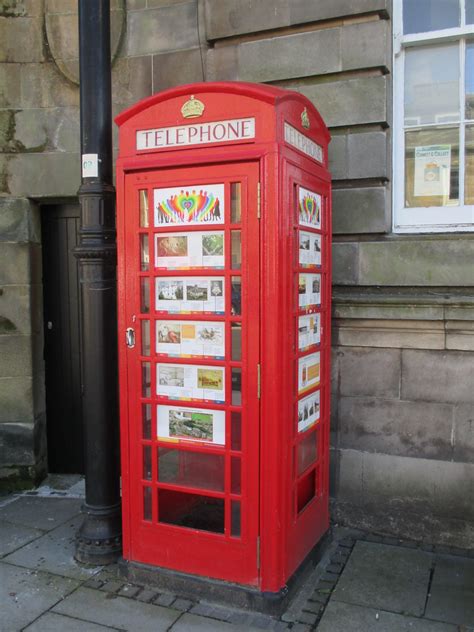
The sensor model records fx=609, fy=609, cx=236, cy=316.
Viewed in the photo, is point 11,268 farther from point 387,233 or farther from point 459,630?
point 459,630

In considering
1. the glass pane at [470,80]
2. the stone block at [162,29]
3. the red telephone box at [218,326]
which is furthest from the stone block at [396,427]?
the stone block at [162,29]

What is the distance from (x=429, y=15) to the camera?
14.9ft

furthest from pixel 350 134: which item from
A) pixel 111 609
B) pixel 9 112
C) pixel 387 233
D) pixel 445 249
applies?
pixel 111 609

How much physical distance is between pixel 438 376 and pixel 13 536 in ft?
11.1

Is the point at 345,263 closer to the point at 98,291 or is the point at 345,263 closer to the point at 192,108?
the point at 192,108

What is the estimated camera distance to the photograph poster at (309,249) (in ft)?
12.2

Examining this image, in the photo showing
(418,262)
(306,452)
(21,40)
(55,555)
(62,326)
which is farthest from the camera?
(62,326)

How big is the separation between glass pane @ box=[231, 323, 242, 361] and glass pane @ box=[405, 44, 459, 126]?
230 cm

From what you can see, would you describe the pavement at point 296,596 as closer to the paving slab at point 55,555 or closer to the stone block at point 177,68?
the paving slab at point 55,555

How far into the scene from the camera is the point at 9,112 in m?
5.47

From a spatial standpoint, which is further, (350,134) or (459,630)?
(350,134)

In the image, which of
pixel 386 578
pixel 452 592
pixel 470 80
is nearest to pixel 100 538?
pixel 386 578

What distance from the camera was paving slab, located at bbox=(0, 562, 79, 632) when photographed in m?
3.50

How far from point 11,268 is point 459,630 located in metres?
Result: 4.42
